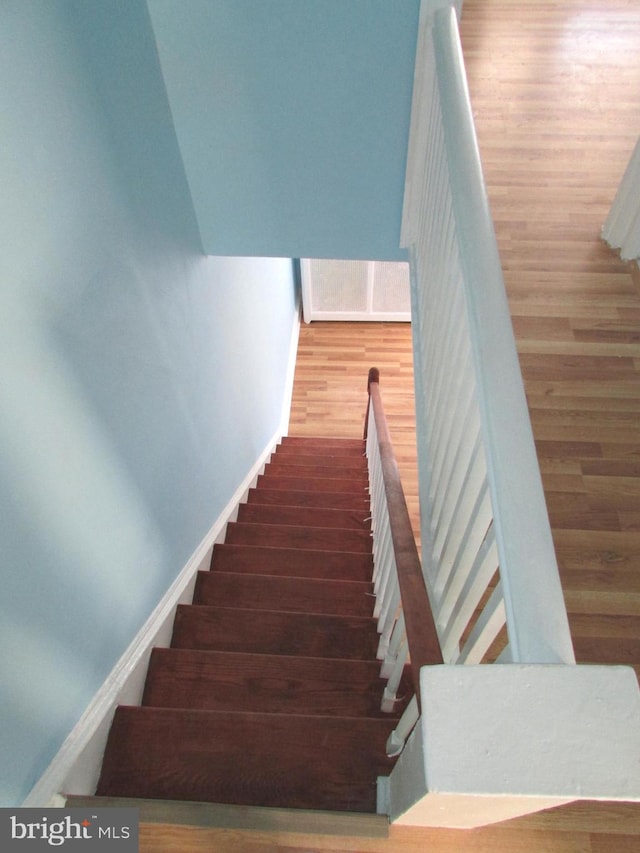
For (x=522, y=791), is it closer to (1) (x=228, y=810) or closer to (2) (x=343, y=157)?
(1) (x=228, y=810)

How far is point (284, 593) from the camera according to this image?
7.48 feet

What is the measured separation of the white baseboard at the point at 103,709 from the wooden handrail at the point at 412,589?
3.28 feet

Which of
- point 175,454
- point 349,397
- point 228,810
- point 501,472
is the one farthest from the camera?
point 349,397

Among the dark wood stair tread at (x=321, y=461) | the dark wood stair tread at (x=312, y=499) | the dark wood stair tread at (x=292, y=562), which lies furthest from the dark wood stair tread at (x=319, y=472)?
the dark wood stair tread at (x=292, y=562)

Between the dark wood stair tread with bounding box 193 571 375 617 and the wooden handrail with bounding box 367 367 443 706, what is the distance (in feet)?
2.28

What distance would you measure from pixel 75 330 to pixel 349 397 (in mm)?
4715

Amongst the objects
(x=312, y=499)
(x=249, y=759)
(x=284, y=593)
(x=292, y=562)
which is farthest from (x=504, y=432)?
(x=312, y=499)

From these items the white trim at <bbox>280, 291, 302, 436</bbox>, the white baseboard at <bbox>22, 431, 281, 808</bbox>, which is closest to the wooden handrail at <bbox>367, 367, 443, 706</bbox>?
the white baseboard at <bbox>22, 431, 281, 808</bbox>

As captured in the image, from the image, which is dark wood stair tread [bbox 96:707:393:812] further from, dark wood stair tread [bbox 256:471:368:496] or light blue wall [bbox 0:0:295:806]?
dark wood stair tread [bbox 256:471:368:496]

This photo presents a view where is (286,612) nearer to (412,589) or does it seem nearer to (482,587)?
(412,589)

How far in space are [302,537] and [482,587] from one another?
1.94 m

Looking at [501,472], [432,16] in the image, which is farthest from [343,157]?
[501,472]

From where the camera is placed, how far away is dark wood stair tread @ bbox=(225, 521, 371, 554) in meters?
2.82

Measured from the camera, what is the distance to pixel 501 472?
780mm
